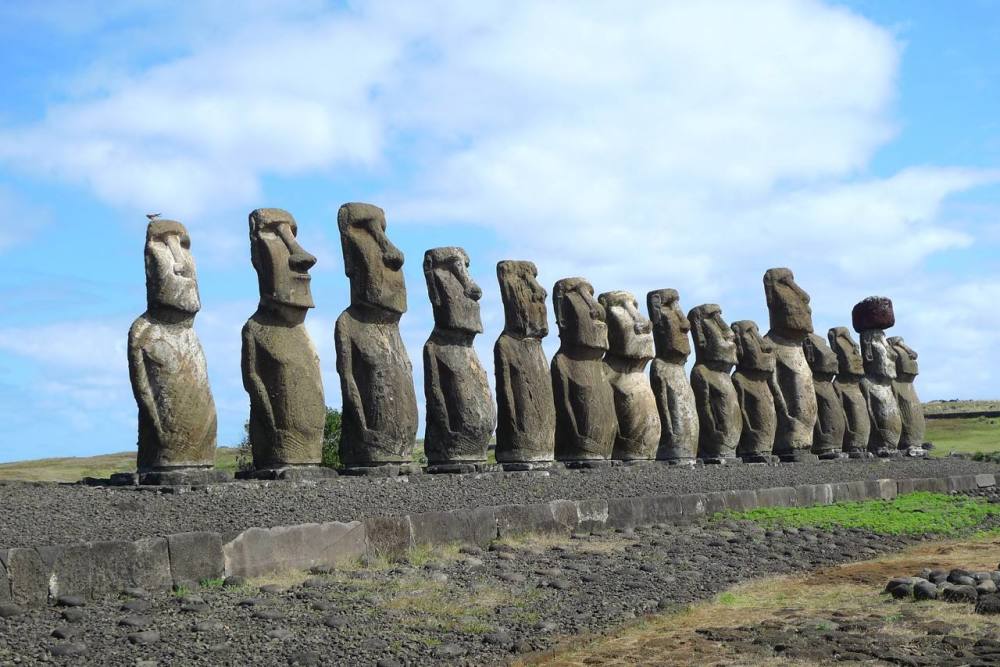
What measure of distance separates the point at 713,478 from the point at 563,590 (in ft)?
22.5

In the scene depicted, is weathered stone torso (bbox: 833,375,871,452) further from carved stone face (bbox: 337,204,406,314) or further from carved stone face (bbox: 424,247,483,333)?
carved stone face (bbox: 337,204,406,314)

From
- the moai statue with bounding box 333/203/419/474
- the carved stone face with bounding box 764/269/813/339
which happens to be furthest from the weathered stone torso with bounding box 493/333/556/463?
the carved stone face with bounding box 764/269/813/339

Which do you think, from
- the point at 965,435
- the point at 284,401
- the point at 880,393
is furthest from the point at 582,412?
the point at 965,435

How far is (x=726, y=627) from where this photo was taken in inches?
290

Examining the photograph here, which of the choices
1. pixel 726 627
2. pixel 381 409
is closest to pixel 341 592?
pixel 726 627

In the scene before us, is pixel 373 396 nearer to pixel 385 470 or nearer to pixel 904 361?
pixel 385 470

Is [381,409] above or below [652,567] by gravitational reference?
above

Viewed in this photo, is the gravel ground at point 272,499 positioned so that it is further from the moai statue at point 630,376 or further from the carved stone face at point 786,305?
the carved stone face at point 786,305

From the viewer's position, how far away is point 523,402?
46.1ft

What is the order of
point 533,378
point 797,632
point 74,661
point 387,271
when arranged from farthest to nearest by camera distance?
point 533,378, point 387,271, point 797,632, point 74,661

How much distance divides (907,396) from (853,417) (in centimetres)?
286

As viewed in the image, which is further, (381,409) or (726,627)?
(381,409)

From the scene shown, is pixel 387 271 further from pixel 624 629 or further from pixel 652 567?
pixel 624 629

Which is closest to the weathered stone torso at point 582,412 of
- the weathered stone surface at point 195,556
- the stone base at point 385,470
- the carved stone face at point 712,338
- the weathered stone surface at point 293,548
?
the stone base at point 385,470
